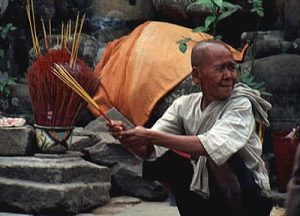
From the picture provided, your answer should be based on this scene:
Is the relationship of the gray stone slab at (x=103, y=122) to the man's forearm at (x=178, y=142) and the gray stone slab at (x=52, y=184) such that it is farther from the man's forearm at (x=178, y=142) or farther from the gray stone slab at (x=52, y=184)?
the man's forearm at (x=178, y=142)

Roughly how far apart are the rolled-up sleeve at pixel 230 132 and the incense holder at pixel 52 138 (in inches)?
89.5

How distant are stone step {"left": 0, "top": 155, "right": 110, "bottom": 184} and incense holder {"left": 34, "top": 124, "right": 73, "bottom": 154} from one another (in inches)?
2.6

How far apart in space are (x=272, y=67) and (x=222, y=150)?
330 cm

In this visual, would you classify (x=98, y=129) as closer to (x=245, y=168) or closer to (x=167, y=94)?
(x=167, y=94)

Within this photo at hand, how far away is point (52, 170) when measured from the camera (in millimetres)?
5449

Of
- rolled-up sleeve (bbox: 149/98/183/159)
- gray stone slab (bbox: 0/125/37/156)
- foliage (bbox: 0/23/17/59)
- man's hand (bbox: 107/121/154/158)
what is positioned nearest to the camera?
man's hand (bbox: 107/121/154/158)

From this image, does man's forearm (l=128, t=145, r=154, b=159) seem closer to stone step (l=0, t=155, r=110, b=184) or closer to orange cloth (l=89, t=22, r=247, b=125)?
stone step (l=0, t=155, r=110, b=184)

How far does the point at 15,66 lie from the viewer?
303 inches

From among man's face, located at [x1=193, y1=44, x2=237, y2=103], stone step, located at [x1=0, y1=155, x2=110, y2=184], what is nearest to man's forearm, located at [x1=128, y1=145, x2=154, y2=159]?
man's face, located at [x1=193, y1=44, x2=237, y2=103]

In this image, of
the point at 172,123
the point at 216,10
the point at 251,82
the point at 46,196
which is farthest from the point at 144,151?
the point at 216,10

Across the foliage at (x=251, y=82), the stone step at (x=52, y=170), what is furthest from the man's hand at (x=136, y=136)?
the foliage at (x=251, y=82)

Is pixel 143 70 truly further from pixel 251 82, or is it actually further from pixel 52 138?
pixel 52 138

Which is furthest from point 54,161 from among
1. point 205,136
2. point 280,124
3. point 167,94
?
point 205,136

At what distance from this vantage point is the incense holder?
5.57 meters
